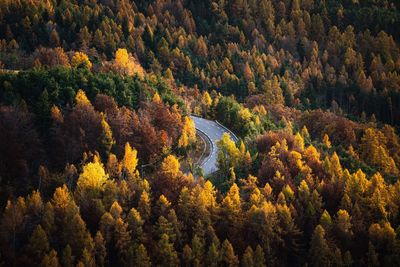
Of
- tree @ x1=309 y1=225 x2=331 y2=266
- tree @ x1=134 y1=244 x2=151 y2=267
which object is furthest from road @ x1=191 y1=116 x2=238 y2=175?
tree @ x1=134 y1=244 x2=151 y2=267

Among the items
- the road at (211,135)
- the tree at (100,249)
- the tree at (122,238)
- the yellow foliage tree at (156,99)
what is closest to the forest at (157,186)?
the tree at (122,238)

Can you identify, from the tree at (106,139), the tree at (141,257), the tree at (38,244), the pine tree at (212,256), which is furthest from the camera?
the tree at (106,139)

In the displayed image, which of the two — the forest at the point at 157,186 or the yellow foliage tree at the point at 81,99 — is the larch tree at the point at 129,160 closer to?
the forest at the point at 157,186

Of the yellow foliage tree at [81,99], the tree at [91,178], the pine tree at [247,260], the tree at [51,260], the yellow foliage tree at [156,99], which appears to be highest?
the yellow foliage tree at [81,99]

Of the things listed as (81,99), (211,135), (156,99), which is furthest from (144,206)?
(211,135)

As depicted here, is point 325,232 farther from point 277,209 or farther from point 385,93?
point 385,93

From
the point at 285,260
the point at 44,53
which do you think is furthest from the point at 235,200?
the point at 44,53

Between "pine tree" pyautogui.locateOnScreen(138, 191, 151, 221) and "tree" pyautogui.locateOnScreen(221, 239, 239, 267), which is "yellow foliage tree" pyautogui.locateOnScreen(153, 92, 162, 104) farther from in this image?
"tree" pyautogui.locateOnScreen(221, 239, 239, 267)
